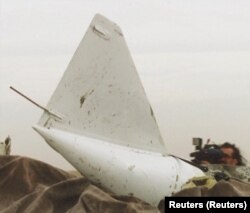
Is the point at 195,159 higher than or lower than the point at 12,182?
higher

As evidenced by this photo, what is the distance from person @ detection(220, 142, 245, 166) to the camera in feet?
22.0

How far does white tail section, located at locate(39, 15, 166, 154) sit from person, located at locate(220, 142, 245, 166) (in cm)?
136

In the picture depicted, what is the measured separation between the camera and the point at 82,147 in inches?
204

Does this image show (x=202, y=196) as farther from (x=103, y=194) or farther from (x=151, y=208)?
(x=103, y=194)

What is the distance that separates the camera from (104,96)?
5426 mm

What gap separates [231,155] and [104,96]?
7.44 ft

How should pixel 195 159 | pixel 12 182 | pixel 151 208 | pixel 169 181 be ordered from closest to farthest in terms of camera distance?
pixel 151 208 → pixel 169 181 → pixel 12 182 → pixel 195 159

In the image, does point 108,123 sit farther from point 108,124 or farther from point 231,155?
point 231,155

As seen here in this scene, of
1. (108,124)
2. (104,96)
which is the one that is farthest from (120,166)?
(104,96)

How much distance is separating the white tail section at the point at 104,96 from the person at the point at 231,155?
1.36 metres

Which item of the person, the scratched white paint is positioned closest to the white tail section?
the scratched white paint

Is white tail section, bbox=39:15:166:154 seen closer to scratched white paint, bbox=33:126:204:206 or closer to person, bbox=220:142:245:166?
scratched white paint, bbox=33:126:204:206

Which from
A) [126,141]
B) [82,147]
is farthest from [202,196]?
[82,147]

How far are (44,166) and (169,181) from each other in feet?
5.88
